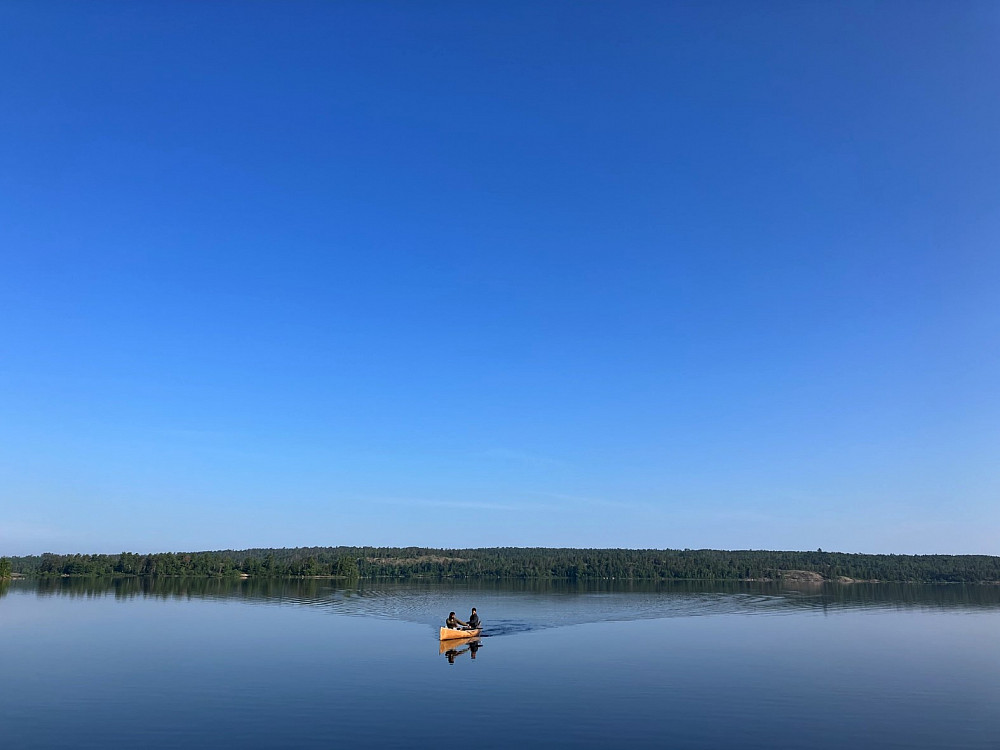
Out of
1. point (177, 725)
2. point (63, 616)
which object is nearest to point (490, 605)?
point (63, 616)

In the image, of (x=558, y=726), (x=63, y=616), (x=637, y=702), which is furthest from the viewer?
(x=63, y=616)

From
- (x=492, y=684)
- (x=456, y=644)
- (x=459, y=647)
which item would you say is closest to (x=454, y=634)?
(x=456, y=644)

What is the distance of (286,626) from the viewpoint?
74.9 meters

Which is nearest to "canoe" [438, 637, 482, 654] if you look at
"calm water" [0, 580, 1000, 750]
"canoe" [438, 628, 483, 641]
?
"canoe" [438, 628, 483, 641]

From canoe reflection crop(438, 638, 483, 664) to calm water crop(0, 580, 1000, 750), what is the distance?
0.98 metres

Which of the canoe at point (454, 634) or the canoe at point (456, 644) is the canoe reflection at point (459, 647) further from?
the canoe at point (454, 634)

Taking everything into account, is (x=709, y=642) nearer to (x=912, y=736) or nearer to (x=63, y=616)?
(x=912, y=736)

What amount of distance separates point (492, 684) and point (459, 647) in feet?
58.1

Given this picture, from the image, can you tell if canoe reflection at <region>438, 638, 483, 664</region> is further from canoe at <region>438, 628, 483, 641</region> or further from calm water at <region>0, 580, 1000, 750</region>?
calm water at <region>0, 580, 1000, 750</region>

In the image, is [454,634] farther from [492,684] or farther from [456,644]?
[492,684]

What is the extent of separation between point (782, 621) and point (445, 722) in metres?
70.1

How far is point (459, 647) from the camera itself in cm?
6066

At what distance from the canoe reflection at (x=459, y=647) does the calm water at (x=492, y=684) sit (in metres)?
0.98

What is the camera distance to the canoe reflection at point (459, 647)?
2222 inches
